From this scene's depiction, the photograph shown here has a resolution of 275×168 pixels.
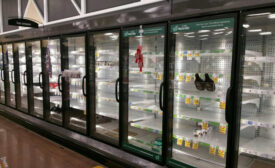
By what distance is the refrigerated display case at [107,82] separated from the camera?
370 centimetres

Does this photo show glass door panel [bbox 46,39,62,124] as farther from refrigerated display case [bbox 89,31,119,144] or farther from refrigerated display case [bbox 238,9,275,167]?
refrigerated display case [bbox 238,9,275,167]

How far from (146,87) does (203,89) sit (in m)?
1.12

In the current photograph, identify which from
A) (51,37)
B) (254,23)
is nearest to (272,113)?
(254,23)

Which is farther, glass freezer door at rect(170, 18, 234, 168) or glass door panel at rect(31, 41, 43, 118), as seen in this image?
glass door panel at rect(31, 41, 43, 118)

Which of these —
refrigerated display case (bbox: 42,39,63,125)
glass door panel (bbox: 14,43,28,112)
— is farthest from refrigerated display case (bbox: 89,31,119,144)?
glass door panel (bbox: 14,43,28,112)

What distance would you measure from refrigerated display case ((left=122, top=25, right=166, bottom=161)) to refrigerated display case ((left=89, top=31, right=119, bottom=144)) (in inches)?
13.4

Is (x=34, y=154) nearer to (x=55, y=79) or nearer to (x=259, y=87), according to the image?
(x=55, y=79)

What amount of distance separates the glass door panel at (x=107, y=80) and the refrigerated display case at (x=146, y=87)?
36 centimetres

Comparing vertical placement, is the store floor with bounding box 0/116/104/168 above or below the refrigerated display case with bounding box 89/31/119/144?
below

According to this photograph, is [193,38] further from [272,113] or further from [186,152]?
[186,152]

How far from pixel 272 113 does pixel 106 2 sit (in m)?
3.02

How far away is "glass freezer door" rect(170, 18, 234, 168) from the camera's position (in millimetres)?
2426

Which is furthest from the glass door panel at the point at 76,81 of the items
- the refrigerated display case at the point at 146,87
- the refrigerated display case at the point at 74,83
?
the refrigerated display case at the point at 146,87

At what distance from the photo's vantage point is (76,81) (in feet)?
14.2
